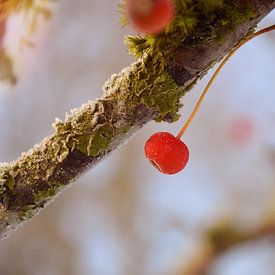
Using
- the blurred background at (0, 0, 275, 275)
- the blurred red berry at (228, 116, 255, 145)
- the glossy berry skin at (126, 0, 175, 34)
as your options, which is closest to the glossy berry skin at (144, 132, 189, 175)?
the glossy berry skin at (126, 0, 175, 34)

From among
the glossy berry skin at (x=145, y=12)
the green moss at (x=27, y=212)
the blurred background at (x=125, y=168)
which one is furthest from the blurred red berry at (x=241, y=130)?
the glossy berry skin at (x=145, y=12)

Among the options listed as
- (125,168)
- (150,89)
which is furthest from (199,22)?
(125,168)

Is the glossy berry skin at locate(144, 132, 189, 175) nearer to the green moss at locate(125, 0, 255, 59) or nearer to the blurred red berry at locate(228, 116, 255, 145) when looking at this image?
the green moss at locate(125, 0, 255, 59)

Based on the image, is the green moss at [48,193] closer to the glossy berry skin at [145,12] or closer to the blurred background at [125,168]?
the glossy berry skin at [145,12]

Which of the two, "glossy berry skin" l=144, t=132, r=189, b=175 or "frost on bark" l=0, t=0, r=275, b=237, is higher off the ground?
"frost on bark" l=0, t=0, r=275, b=237

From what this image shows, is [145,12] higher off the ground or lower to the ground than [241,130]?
lower

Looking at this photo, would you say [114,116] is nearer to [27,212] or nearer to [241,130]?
[27,212]
